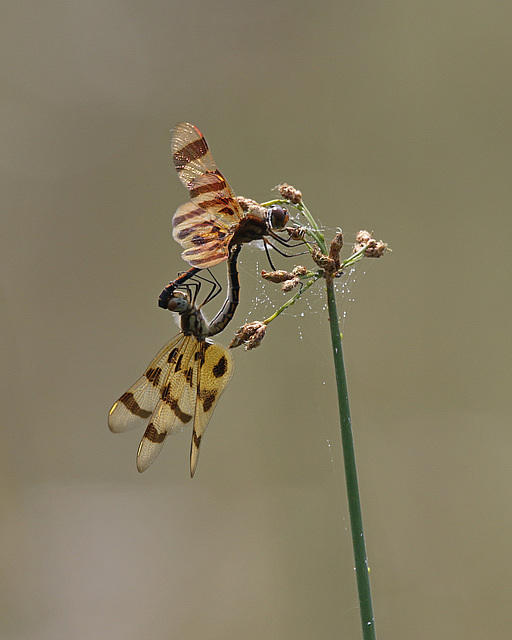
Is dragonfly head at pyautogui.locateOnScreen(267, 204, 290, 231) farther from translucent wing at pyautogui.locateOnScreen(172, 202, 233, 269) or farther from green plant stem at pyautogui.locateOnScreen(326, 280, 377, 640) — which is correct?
green plant stem at pyautogui.locateOnScreen(326, 280, 377, 640)

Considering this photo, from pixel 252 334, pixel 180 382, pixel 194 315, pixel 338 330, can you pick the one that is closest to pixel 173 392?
pixel 180 382

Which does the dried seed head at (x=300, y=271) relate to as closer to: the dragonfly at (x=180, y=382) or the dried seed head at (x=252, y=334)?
the dried seed head at (x=252, y=334)

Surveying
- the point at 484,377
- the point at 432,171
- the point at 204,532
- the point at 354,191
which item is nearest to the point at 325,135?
the point at 354,191

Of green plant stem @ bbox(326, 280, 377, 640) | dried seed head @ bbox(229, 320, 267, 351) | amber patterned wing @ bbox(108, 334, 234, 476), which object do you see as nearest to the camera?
green plant stem @ bbox(326, 280, 377, 640)

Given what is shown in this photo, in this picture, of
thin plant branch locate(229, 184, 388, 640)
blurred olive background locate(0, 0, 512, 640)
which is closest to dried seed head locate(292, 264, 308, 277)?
thin plant branch locate(229, 184, 388, 640)

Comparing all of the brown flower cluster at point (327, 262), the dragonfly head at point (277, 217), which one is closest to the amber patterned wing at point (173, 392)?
the dragonfly head at point (277, 217)

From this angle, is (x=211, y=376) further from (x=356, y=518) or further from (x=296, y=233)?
(x=356, y=518)

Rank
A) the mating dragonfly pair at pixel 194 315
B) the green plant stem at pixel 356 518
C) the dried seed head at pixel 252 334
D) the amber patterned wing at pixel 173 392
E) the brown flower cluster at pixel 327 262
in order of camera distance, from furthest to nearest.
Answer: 1. the amber patterned wing at pixel 173 392
2. the mating dragonfly pair at pixel 194 315
3. the dried seed head at pixel 252 334
4. the brown flower cluster at pixel 327 262
5. the green plant stem at pixel 356 518

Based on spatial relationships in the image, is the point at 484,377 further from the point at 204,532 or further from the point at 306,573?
the point at 204,532
